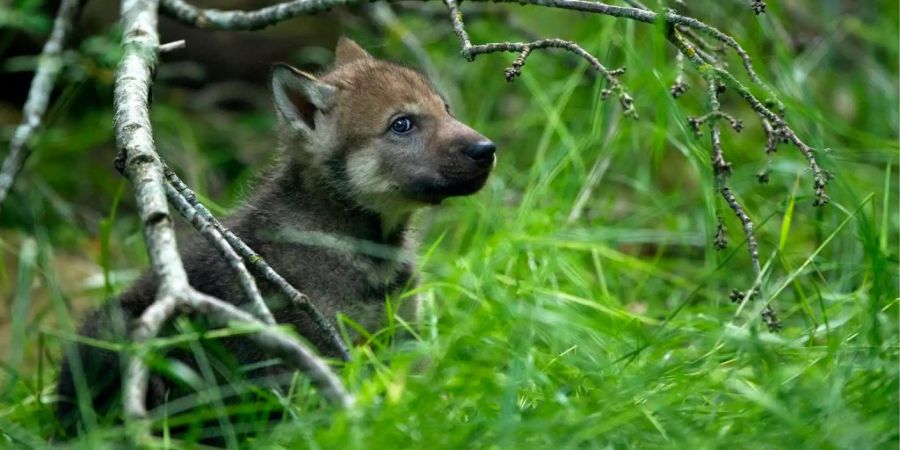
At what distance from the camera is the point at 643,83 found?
214 inches

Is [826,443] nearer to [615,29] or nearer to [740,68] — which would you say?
[615,29]

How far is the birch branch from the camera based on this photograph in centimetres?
305

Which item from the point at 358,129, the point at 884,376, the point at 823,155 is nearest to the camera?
the point at 884,376

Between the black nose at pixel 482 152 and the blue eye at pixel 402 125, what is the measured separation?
358 mm

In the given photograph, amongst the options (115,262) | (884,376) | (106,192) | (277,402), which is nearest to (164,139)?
(106,192)

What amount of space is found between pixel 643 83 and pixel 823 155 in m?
1.07

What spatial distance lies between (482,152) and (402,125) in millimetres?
434

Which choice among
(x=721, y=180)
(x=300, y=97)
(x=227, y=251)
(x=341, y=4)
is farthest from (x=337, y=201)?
(x=721, y=180)

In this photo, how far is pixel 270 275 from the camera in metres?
3.68

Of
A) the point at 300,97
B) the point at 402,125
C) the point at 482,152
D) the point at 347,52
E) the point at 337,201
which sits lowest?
the point at 337,201

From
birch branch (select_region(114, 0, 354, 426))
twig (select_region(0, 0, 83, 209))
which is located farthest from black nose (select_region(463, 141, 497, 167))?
twig (select_region(0, 0, 83, 209))

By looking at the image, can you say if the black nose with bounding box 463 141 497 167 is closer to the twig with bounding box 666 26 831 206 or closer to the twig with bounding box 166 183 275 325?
the twig with bounding box 666 26 831 206

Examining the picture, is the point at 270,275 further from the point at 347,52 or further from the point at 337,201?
the point at 347,52

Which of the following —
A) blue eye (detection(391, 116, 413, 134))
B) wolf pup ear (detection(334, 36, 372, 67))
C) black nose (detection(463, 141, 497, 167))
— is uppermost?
wolf pup ear (detection(334, 36, 372, 67))
